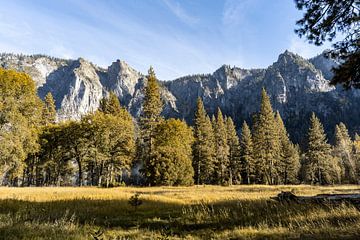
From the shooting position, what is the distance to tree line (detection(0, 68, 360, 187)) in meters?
32.2

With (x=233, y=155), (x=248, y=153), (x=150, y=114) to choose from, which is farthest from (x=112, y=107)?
(x=248, y=153)

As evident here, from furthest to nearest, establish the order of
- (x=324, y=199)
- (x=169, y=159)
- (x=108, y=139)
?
(x=108, y=139)
(x=169, y=159)
(x=324, y=199)

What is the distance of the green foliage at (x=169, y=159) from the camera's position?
42156mm

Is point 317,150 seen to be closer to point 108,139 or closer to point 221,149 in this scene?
point 221,149

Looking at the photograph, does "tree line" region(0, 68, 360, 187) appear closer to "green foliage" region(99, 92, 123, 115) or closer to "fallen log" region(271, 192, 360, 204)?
"green foliage" region(99, 92, 123, 115)

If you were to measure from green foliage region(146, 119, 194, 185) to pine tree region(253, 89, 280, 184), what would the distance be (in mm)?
21247

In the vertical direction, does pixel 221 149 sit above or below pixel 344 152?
below

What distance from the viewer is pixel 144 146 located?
50844 mm

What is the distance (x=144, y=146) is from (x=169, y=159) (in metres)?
9.46

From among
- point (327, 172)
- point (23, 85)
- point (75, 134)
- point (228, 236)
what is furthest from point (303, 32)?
point (327, 172)

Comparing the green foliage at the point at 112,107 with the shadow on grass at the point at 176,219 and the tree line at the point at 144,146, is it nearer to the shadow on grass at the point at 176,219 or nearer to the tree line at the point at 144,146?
the tree line at the point at 144,146

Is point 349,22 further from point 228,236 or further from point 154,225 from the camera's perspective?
point 154,225

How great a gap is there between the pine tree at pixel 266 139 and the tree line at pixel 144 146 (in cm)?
20

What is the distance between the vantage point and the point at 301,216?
824 cm
